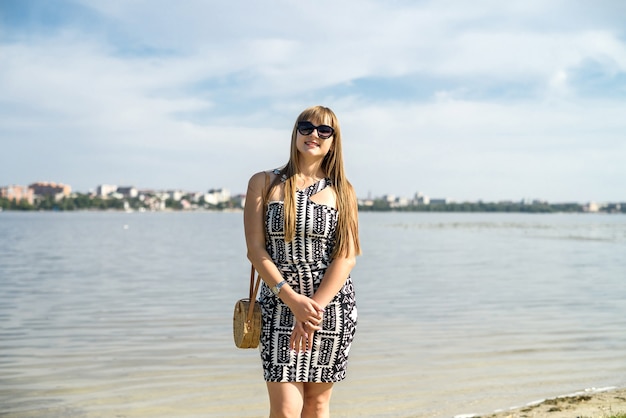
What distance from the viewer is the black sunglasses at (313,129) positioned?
12.3ft

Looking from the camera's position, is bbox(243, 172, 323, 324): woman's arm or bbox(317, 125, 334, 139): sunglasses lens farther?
bbox(317, 125, 334, 139): sunglasses lens

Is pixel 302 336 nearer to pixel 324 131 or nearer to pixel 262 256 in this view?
pixel 262 256

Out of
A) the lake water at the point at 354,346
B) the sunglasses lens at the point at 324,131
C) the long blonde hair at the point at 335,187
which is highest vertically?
the sunglasses lens at the point at 324,131

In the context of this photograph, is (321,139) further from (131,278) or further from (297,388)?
(131,278)

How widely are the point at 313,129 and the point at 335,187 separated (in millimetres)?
306

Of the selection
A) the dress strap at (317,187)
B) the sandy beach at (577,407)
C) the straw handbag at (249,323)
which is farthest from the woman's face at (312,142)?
the sandy beach at (577,407)

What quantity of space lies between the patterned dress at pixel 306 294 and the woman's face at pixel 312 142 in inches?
8.3

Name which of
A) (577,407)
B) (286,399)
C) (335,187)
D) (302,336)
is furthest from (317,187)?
(577,407)

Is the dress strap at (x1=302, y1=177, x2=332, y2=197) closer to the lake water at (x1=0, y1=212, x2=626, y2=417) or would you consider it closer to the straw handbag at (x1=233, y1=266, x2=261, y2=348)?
the straw handbag at (x1=233, y1=266, x2=261, y2=348)

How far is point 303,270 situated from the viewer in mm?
3672

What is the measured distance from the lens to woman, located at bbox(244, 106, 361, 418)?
362 cm

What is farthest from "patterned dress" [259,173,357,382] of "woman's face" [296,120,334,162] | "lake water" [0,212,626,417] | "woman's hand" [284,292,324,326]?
"lake water" [0,212,626,417]

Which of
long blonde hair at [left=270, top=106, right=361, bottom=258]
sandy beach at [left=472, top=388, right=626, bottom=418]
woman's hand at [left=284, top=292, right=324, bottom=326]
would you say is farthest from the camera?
sandy beach at [left=472, top=388, right=626, bottom=418]

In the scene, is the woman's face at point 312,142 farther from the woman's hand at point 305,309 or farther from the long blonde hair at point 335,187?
the woman's hand at point 305,309
